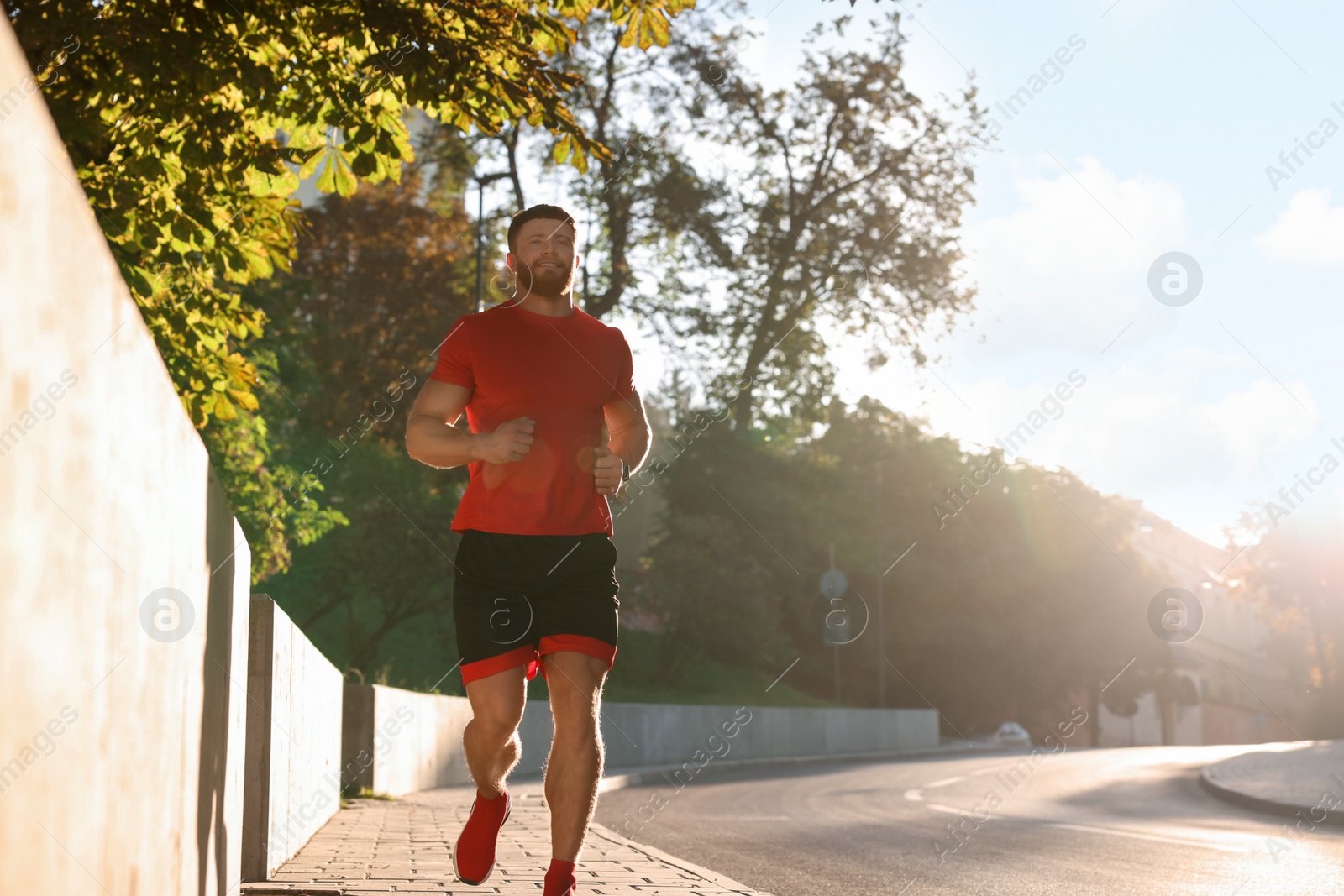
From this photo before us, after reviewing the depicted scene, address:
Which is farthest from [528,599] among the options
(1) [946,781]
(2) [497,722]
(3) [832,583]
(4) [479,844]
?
(3) [832,583]

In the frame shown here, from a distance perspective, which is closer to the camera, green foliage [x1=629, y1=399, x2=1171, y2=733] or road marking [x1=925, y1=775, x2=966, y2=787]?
road marking [x1=925, y1=775, x2=966, y2=787]

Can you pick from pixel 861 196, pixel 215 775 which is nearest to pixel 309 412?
pixel 861 196

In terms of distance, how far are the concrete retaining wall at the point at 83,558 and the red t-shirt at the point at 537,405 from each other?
1.09 m

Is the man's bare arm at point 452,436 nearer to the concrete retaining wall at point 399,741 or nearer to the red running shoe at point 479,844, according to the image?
the red running shoe at point 479,844

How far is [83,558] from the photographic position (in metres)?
2.12

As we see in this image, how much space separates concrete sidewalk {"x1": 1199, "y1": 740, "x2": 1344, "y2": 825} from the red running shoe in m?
9.75

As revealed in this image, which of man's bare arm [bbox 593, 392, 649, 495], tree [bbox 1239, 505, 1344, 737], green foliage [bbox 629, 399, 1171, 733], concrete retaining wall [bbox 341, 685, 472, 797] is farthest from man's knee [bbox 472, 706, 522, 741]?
tree [bbox 1239, 505, 1344, 737]

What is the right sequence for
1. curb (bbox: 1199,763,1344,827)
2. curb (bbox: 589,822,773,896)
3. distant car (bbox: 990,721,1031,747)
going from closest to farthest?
curb (bbox: 589,822,773,896) < curb (bbox: 1199,763,1344,827) < distant car (bbox: 990,721,1031,747)

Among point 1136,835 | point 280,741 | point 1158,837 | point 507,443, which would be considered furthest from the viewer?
point 1136,835

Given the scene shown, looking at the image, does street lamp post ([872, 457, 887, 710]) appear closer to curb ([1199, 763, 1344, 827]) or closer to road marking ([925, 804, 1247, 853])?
curb ([1199, 763, 1344, 827])

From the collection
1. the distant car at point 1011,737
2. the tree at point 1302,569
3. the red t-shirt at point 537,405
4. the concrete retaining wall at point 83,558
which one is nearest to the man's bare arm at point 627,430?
the red t-shirt at point 537,405

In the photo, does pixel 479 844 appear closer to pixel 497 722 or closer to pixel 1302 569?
pixel 497 722

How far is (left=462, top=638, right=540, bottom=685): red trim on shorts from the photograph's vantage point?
4.33 m

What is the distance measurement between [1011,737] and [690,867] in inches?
1760
